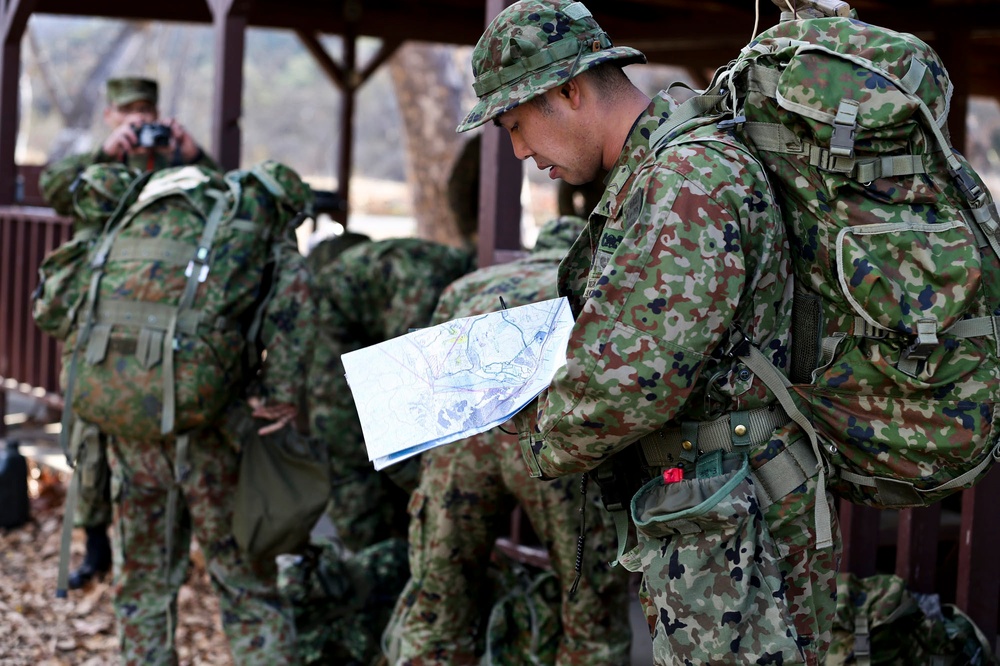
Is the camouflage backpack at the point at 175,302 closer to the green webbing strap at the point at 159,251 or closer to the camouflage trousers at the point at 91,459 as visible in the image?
the green webbing strap at the point at 159,251

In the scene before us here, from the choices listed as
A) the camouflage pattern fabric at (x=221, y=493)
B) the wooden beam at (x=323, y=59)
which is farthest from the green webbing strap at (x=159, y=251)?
the wooden beam at (x=323, y=59)

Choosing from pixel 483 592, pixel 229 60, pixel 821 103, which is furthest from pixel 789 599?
pixel 229 60

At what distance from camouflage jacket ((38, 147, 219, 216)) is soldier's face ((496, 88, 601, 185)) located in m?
3.33

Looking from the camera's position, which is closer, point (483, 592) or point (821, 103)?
point (821, 103)

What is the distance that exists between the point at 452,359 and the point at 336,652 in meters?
2.90

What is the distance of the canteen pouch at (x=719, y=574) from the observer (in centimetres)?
220

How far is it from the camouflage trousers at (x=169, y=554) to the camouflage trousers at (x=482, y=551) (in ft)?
2.04

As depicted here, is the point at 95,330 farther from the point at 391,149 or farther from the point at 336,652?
the point at 391,149

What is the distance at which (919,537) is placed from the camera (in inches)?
152

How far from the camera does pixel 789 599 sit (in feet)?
7.70

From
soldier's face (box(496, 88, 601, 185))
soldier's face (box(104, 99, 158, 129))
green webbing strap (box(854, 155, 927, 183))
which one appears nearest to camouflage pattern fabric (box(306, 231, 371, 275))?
soldier's face (box(104, 99, 158, 129))

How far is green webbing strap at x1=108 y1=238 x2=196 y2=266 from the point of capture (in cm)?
411

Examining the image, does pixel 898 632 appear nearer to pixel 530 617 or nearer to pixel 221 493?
pixel 530 617

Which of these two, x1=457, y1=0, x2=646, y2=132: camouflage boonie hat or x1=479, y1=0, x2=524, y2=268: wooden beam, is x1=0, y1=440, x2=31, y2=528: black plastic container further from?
x1=457, y1=0, x2=646, y2=132: camouflage boonie hat
